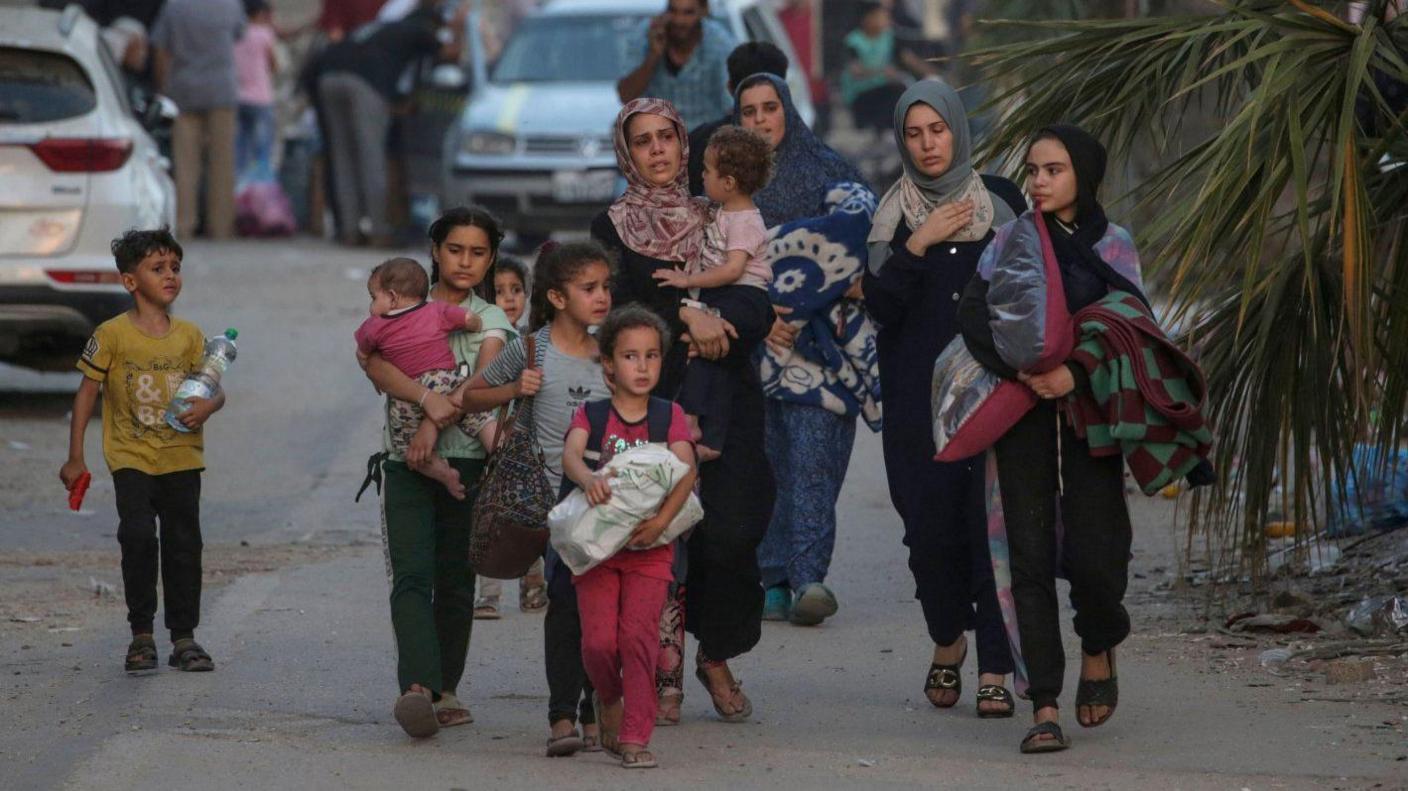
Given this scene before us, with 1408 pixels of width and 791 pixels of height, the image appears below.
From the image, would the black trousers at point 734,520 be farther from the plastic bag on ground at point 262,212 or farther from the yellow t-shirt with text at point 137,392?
the plastic bag on ground at point 262,212

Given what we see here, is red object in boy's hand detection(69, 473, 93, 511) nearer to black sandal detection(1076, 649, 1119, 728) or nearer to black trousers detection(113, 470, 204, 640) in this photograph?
black trousers detection(113, 470, 204, 640)

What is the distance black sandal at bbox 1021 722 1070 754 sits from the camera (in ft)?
18.4

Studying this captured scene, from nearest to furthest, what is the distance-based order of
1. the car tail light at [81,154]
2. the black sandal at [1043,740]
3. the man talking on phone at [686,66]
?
the black sandal at [1043,740] < the man talking on phone at [686,66] < the car tail light at [81,154]

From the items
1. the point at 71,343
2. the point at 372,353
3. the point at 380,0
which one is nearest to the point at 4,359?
the point at 71,343

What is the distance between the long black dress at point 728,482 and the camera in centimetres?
594

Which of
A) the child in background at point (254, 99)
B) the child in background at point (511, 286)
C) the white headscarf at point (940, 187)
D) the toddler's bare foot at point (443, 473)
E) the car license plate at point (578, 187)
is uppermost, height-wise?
the child in background at point (254, 99)

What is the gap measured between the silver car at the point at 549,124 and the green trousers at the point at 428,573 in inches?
477

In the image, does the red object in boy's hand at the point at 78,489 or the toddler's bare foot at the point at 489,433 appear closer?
the toddler's bare foot at the point at 489,433

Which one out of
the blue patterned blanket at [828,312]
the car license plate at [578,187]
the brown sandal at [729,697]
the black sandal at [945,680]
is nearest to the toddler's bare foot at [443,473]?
the brown sandal at [729,697]

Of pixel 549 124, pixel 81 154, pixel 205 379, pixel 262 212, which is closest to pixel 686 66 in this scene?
pixel 81 154

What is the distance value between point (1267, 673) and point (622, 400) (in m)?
2.26

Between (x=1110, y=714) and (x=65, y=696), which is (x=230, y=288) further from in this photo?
(x=1110, y=714)

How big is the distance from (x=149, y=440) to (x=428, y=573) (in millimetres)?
1210

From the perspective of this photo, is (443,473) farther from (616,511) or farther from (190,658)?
(190,658)
